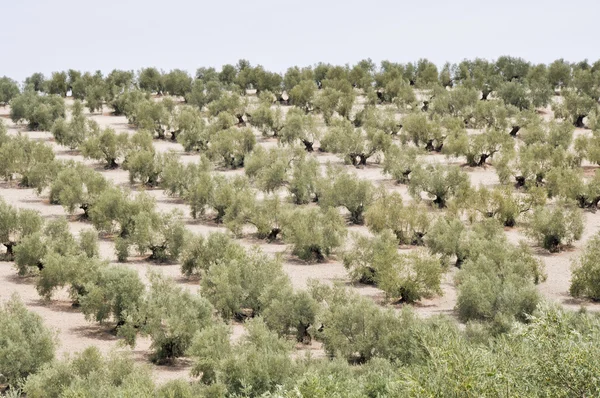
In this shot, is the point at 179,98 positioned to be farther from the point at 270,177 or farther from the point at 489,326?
the point at 489,326

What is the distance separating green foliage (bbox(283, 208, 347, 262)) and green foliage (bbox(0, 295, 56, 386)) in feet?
63.5

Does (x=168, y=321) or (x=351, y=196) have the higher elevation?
(x=351, y=196)

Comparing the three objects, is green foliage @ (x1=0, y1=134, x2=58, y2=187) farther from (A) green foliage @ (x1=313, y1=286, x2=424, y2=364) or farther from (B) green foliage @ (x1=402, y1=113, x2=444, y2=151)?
(A) green foliage @ (x1=313, y1=286, x2=424, y2=364)

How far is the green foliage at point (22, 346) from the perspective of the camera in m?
32.1

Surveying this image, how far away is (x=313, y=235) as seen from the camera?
170 ft

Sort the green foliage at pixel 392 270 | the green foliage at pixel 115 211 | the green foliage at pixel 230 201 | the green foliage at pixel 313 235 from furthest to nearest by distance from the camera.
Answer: the green foliage at pixel 230 201, the green foliage at pixel 115 211, the green foliage at pixel 313 235, the green foliage at pixel 392 270

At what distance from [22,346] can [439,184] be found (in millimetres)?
37864

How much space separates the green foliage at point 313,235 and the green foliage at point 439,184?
12945 mm

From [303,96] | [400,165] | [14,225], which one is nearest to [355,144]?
[400,165]

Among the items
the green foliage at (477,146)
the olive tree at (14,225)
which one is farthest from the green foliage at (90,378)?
the green foliage at (477,146)

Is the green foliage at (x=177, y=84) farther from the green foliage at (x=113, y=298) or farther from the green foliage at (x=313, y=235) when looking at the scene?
the green foliage at (x=113, y=298)

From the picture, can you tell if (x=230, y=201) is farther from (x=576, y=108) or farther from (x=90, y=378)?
(x=576, y=108)

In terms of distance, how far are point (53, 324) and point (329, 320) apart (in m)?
11.7

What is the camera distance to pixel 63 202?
6012cm
